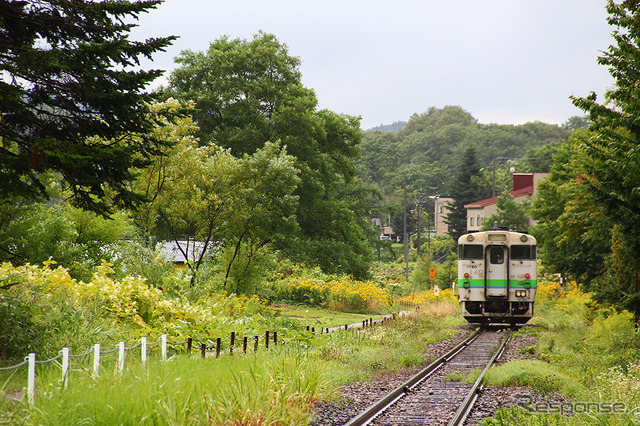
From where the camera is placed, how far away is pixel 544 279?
1880 inches

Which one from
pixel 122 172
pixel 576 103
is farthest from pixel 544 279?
pixel 122 172

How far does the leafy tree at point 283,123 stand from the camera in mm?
37500

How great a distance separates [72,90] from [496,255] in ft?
56.1

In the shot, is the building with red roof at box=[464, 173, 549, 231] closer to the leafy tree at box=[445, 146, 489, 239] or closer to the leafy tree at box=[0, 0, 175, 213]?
the leafy tree at box=[445, 146, 489, 239]

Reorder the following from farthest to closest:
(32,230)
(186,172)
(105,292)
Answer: (186,172) < (32,230) < (105,292)

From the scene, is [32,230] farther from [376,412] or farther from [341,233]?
[341,233]

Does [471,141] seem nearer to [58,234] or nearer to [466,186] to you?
[466,186]

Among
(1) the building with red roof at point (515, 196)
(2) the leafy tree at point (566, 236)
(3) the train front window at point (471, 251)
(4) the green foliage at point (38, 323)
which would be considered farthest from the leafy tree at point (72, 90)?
(1) the building with red roof at point (515, 196)

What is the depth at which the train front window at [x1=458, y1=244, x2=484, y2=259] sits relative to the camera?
23219 mm

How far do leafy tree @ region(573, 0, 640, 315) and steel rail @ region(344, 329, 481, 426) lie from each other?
14.9 feet

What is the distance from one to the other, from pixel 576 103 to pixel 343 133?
27.7 meters

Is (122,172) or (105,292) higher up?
(122,172)

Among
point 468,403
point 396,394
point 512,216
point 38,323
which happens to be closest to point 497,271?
point 396,394

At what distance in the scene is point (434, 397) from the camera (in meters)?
11.3
